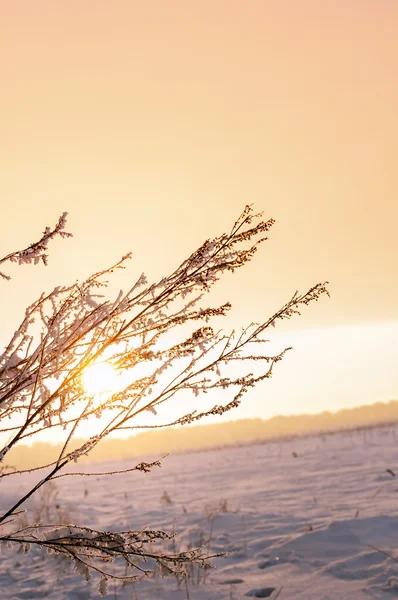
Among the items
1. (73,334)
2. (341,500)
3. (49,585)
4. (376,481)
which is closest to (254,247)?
(73,334)

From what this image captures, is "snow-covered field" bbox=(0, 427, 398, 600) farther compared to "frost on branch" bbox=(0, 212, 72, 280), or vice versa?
"snow-covered field" bbox=(0, 427, 398, 600)

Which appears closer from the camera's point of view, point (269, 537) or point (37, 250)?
point (37, 250)

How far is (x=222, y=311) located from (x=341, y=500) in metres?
6.31

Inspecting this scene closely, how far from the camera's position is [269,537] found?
Result: 6.35m

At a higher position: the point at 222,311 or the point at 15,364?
the point at 222,311

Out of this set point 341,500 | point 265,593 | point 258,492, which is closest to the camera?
point 265,593

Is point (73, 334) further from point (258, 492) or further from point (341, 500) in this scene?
point (258, 492)

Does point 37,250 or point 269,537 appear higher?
point 37,250

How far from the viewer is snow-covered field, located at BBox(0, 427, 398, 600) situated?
4.77m

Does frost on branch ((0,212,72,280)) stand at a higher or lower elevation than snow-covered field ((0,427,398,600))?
higher

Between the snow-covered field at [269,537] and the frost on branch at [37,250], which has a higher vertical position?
the frost on branch at [37,250]

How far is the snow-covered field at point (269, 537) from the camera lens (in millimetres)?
4766

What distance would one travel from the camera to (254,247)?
2.43 meters

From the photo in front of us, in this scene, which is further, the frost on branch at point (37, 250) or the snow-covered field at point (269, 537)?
the snow-covered field at point (269, 537)
